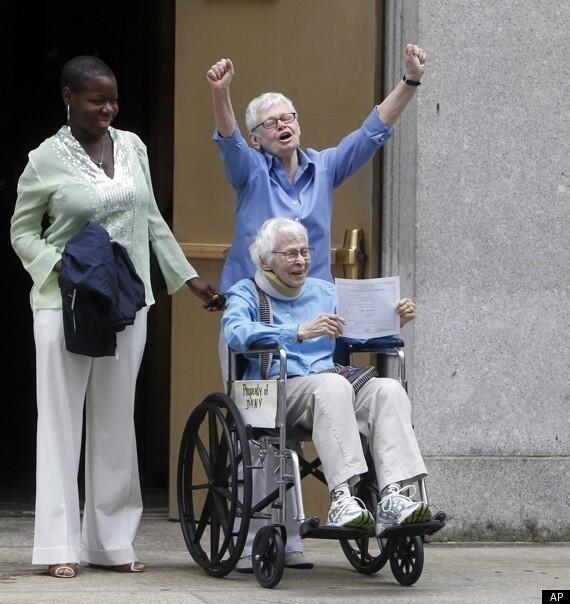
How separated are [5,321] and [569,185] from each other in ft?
14.5

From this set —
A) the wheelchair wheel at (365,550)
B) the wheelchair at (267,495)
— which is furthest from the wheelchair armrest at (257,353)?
the wheelchair wheel at (365,550)

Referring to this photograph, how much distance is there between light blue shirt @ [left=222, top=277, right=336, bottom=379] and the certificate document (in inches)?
6.5

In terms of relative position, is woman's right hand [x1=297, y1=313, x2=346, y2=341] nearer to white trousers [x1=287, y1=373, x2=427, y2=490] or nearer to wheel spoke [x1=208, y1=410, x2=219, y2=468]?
white trousers [x1=287, y1=373, x2=427, y2=490]

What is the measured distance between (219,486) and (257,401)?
0.44m

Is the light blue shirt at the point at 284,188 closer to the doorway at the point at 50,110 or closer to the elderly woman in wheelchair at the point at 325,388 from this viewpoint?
the elderly woman in wheelchair at the point at 325,388

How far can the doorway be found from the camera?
9086 millimetres

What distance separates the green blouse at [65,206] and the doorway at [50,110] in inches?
121

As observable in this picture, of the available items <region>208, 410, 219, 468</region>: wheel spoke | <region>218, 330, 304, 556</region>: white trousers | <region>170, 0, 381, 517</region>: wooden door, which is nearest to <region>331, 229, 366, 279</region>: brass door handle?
<region>170, 0, 381, 517</region>: wooden door

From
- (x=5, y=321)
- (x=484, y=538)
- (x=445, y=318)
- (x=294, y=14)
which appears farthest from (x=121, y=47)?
(x=484, y=538)

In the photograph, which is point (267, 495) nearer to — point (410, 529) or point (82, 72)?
point (410, 529)

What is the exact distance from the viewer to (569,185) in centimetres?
736

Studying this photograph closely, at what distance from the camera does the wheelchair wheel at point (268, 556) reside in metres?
5.46

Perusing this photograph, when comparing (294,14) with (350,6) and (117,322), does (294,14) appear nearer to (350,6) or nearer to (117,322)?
(350,6)

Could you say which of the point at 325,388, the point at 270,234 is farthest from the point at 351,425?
the point at 270,234
